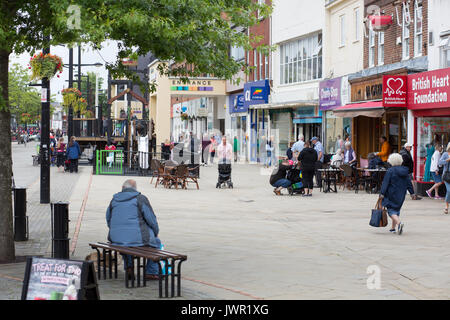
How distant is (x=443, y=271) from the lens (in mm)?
10453

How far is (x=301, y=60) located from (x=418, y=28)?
48.2 feet

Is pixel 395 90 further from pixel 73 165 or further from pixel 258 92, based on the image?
pixel 258 92

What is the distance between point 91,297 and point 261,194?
1739cm

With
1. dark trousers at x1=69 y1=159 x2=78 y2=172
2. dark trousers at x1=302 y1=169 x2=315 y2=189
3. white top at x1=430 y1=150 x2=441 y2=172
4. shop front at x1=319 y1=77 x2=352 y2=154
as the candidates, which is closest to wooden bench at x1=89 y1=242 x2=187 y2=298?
dark trousers at x1=302 y1=169 x2=315 y2=189

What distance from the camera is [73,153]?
34.4 meters

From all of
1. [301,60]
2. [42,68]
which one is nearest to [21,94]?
[301,60]

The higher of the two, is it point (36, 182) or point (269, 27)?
point (269, 27)

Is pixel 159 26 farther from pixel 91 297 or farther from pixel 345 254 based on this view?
pixel 345 254

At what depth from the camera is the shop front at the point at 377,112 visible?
24703 millimetres

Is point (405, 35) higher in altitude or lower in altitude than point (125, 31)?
higher

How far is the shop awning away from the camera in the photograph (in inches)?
1014

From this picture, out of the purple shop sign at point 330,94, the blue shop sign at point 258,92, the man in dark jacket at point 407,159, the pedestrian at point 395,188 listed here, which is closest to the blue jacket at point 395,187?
the pedestrian at point 395,188

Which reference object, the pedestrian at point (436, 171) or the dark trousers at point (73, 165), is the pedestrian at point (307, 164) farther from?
the dark trousers at point (73, 165)
